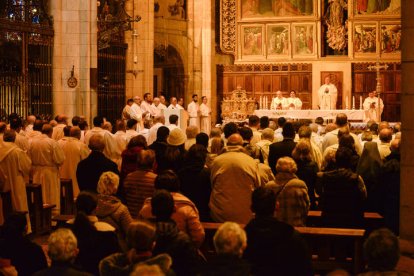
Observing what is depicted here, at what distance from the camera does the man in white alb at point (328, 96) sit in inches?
1100

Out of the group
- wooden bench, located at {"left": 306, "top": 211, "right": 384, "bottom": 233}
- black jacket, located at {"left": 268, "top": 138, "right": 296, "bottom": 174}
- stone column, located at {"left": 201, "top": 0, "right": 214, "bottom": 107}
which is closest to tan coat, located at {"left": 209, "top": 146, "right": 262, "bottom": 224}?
wooden bench, located at {"left": 306, "top": 211, "right": 384, "bottom": 233}

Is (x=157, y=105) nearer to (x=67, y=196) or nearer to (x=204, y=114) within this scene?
(x=204, y=114)

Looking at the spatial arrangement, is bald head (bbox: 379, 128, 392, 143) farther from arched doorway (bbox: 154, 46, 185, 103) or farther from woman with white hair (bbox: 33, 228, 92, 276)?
arched doorway (bbox: 154, 46, 185, 103)

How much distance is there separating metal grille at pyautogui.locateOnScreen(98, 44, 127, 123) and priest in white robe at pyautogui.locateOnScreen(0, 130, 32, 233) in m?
9.83

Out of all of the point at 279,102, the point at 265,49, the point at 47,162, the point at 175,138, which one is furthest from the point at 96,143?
the point at 265,49

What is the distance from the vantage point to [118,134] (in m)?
14.3

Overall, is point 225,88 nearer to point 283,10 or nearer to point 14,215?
point 283,10

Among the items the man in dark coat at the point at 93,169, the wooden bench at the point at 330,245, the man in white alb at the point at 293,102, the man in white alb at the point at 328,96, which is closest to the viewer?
the wooden bench at the point at 330,245

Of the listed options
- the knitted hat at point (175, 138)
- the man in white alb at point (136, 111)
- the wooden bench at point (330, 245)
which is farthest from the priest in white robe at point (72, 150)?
the man in white alb at point (136, 111)

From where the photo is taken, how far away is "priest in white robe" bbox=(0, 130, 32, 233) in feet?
37.2

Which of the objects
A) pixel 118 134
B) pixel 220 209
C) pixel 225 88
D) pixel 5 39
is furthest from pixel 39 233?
pixel 225 88

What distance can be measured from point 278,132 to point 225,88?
1556 centimetres

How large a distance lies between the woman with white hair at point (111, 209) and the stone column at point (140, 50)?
16276 mm

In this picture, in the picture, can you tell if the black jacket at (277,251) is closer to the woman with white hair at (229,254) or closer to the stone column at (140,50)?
the woman with white hair at (229,254)
